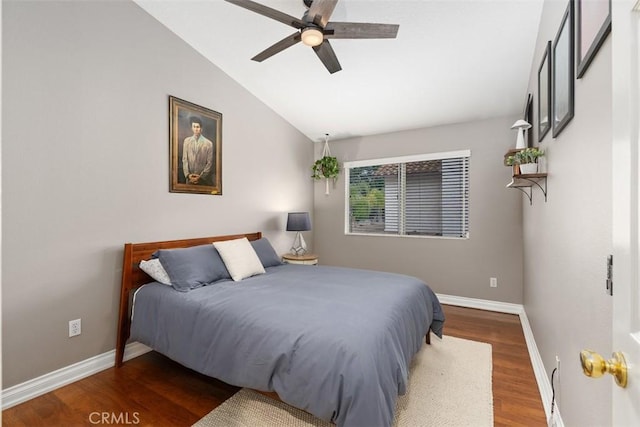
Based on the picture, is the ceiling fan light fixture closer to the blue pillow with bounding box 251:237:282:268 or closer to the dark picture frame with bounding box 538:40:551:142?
the dark picture frame with bounding box 538:40:551:142

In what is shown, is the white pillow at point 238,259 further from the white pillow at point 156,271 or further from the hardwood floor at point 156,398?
the hardwood floor at point 156,398

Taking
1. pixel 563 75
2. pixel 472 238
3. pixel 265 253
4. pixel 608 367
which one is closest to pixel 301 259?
pixel 265 253

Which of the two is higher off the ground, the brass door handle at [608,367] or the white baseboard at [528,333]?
the brass door handle at [608,367]

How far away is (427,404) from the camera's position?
2.06 metres

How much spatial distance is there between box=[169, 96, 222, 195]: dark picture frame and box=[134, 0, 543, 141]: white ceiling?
2.14 ft

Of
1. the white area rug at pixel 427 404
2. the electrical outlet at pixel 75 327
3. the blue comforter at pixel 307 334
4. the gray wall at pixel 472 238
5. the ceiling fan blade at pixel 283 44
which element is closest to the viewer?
the blue comforter at pixel 307 334

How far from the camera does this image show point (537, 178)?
2.31 meters

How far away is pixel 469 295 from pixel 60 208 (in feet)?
14.1

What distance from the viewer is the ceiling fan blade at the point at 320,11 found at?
1927 millimetres

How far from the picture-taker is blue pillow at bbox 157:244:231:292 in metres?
2.56

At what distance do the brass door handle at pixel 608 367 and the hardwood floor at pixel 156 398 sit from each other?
1.52 meters

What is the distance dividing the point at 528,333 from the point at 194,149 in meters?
3.73

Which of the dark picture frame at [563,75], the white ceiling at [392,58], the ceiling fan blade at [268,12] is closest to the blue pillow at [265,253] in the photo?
the white ceiling at [392,58]

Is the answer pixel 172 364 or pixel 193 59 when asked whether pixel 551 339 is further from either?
pixel 193 59
